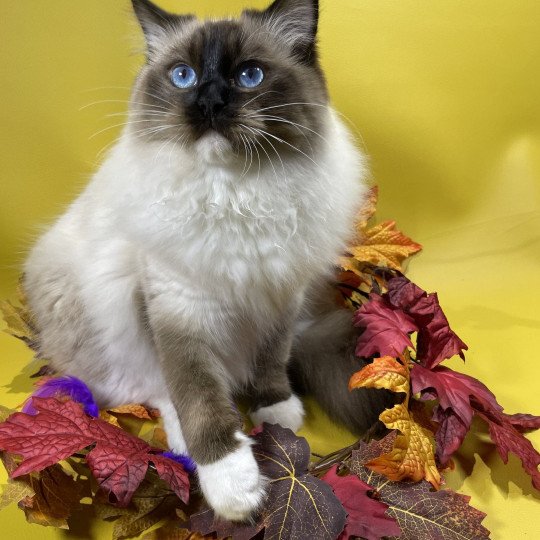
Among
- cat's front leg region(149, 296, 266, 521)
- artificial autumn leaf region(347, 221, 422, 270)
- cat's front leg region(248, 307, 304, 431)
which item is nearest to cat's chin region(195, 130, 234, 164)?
cat's front leg region(149, 296, 266, 521)

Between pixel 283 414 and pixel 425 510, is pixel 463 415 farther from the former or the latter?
pixel 283 414

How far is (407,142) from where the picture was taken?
6.59ft

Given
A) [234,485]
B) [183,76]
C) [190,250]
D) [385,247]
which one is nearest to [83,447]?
[234,485]

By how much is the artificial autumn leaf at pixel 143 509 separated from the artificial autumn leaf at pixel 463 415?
52 cm

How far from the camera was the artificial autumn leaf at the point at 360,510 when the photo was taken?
3.25ft

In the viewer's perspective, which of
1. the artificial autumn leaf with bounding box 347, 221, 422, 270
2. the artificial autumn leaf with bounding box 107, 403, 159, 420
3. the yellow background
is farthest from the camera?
the yellow background

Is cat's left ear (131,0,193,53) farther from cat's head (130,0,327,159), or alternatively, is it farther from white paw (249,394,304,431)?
white paw (249,394,304,431)

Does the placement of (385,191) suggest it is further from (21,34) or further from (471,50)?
(21,34)

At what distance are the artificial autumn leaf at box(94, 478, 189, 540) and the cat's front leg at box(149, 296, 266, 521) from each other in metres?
0.13

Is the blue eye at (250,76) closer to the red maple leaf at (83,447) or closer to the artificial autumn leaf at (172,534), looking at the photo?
the red maple leaf at (83,447)

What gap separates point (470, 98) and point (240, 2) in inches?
31.0

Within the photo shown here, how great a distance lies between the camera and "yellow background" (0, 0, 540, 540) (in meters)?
1.81

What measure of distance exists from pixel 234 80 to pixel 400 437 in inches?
27.2

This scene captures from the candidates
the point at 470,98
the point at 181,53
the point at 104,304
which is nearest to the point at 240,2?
the point at 470,98
